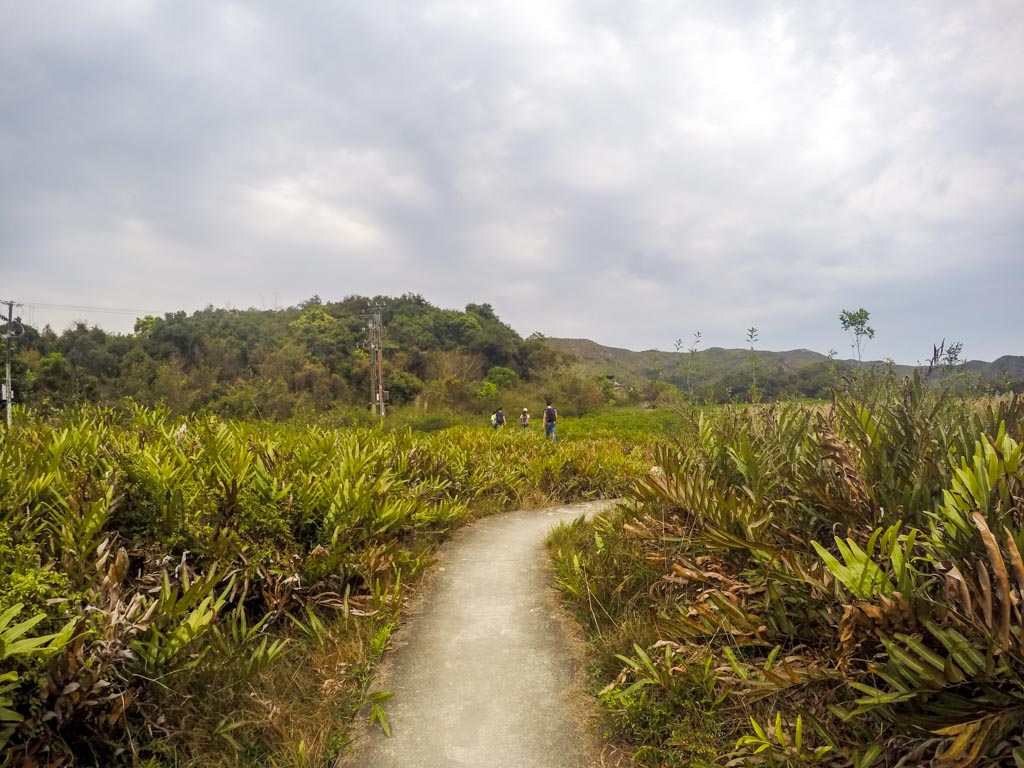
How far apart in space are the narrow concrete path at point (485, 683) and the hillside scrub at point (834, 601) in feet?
0.82

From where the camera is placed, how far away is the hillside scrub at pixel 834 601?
204 cm

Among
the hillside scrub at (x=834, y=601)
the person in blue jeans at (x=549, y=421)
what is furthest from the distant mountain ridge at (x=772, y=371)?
the person in blue jeans at (x=549, y=421)

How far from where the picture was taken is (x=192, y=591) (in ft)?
9.59

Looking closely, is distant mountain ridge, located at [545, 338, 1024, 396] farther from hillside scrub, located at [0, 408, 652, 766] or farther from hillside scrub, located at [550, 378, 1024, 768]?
hillside scrub, located at [0, 408, 652, 766]

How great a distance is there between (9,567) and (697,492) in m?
3.91

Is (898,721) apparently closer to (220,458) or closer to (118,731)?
(118,731)

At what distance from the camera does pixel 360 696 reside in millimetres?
3252

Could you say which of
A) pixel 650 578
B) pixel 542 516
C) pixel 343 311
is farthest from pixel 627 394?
pixel 650 578

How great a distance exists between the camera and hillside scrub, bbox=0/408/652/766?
2.42 meters

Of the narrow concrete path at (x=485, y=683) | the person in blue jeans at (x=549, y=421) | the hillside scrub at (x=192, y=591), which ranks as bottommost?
the narrow concrete path at (x=485, y=683)

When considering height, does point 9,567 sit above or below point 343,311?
below

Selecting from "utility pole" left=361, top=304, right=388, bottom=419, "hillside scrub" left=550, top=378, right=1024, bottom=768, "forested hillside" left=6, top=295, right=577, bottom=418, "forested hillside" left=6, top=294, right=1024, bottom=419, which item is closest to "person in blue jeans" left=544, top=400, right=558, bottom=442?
"hillside scrub" left=550, top=378, right=1024, bottom=768

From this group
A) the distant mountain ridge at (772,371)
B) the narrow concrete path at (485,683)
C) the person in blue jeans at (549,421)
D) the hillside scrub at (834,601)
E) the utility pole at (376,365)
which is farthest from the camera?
the utility pole at (376,365)

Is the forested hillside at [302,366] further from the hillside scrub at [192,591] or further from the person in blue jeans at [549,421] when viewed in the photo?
the hillside scrub at [192,591]
